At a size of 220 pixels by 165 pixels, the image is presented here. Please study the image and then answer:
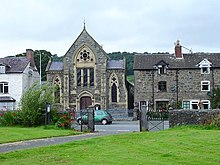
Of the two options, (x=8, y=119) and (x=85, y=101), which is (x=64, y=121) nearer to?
(x=8, y=119)

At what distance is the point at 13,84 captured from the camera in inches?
2180

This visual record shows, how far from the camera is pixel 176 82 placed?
52.2m

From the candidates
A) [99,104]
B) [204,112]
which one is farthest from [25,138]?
[99,104]

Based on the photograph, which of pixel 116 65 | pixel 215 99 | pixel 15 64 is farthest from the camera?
pixel 15 64

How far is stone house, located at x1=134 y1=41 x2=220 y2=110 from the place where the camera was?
51875 mm

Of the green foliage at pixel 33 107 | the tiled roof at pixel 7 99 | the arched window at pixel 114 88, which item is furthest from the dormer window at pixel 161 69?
the green foliage at pixel 33 107

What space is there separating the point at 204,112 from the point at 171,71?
90.2 ft

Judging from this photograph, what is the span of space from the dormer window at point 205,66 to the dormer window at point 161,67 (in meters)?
4.46

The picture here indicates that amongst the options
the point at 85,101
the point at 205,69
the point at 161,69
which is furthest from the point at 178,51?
the point at 85,101

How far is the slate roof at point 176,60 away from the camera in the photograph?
172ft

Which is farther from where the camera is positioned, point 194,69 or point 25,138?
point 194,69

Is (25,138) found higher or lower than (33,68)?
lower

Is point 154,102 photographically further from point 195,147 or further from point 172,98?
point 195,147

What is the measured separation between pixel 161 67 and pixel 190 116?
27.3 meters
